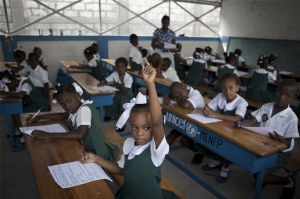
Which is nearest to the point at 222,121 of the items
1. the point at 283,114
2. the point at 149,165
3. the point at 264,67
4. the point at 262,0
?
the point at 283,114

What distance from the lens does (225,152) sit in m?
1.76

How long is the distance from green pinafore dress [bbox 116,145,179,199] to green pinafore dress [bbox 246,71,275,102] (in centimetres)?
319

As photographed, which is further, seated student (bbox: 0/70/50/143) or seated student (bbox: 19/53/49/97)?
seated student (bbox: 19/53/49/97)

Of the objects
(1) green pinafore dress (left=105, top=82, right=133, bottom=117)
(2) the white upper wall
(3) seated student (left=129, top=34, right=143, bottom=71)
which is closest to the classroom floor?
(1) green pinafore dress (left=105, top=82, right=133, bottom=117)

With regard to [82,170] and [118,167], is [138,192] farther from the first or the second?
[82,170]

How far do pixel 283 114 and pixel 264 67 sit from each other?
245cm

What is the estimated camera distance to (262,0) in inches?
319

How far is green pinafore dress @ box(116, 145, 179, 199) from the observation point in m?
1.10

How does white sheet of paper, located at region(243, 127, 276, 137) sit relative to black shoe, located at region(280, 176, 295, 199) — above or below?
above

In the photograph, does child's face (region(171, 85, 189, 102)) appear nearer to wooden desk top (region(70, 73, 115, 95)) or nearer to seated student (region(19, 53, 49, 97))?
wooden desk top (region(70, 73, 115, 95))

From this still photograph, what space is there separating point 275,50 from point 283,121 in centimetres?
697

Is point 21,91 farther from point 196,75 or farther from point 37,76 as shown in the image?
point 196,75

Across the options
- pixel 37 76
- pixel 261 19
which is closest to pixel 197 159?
pixel 37 76

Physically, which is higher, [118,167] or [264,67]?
[264,67]
